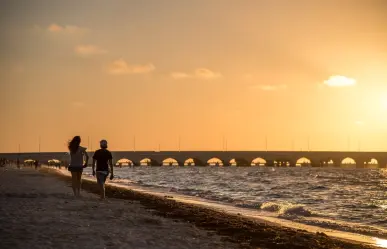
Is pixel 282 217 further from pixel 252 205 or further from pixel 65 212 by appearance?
pixel 65 212

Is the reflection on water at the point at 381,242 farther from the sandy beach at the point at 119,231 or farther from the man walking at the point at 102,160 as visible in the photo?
the man walking at the point at 102,160

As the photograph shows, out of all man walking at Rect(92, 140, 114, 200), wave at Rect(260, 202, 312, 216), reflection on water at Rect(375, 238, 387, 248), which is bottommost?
wave at Rect(260, 202, 312, 216)

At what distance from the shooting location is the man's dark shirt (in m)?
19.5

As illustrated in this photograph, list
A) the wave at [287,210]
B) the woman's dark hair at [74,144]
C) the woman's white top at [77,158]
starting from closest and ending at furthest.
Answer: the woman's dark hair at [74,144], the woman's white top at [77,158], the wave at [287,210]

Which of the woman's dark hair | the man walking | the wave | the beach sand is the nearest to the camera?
the beach sand

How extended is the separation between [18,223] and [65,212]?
108 inches

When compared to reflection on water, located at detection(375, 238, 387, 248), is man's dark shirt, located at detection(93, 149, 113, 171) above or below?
above

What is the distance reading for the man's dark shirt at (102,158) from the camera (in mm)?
19531

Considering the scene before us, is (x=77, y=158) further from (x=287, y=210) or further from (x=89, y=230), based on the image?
(x=287, y=210)

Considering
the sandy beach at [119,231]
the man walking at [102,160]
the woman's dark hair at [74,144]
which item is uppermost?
the woman's dark hair at [74,144]

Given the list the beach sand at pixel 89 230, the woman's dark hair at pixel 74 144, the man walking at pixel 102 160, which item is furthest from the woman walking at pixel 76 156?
the beach sand at pixel 89 230

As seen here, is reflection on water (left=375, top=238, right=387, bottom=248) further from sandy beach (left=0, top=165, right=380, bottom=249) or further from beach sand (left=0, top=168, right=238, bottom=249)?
beach sand (left=0, top=168, right=238, bottom=249)

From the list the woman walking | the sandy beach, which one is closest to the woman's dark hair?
the woman walking

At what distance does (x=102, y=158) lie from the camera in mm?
19594
